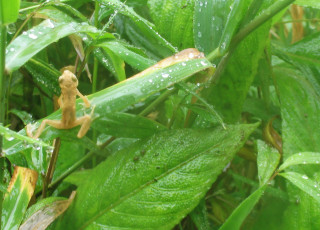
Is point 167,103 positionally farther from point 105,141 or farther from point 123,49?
point 123,49

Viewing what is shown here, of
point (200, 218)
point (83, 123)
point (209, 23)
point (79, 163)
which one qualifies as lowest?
point (200, 218)

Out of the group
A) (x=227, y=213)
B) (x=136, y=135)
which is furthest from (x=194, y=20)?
(x=227, y=213)

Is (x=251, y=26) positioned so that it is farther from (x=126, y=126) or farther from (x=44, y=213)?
(x=44, y=213)

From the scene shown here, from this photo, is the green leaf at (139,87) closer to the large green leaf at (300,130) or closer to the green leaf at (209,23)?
the green leaf at (209,23)

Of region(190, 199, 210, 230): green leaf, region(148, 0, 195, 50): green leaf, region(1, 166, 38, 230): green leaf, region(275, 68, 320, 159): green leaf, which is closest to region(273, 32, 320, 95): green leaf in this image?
region(275, 68, 320, 159): green leaf

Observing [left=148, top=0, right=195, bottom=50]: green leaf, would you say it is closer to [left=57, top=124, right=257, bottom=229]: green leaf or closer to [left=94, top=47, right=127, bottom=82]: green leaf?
[left=94, top=47, right=127, bottom=82]: green leaf

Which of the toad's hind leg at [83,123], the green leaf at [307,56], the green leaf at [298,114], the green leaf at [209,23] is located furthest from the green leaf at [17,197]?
the green leaf at [307,56]

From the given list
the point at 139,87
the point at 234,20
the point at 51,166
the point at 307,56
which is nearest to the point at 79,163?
the point at 51,166
